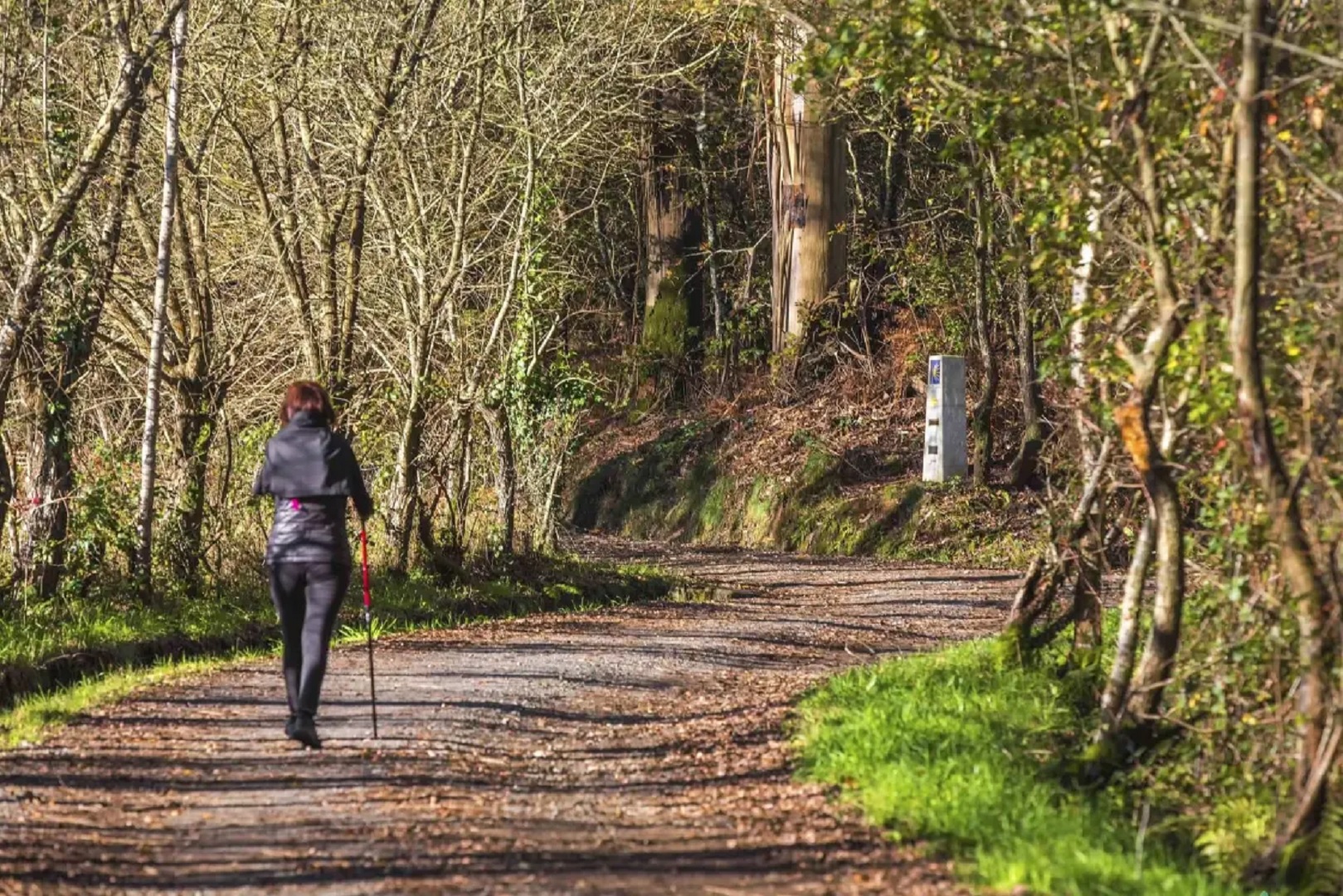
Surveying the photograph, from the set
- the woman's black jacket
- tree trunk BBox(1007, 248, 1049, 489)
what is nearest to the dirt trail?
the woman's black jacket

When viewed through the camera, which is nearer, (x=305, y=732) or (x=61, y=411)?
(x=305, y=732)

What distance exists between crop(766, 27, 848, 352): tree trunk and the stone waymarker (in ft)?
14.2

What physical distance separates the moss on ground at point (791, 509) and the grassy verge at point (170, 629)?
5.94 meters

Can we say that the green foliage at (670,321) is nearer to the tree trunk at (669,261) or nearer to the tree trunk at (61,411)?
the tree trunk at (669,261)

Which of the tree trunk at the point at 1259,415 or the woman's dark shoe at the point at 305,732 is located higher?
the tree trunk at the point at 1259,415

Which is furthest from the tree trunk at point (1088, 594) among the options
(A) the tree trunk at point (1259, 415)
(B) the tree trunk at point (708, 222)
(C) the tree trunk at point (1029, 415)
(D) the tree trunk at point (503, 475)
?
(B) the tree trunk at point (708, 222)

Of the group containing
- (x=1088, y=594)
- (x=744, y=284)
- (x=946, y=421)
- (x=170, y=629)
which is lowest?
(x=170, y=629)

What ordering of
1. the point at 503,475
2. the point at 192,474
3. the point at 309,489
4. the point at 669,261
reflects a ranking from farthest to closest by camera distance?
1. the point at 669,261
2. the point at 503,475
3. the point at 192,474
4. the point at 309,489

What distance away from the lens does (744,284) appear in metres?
35.4

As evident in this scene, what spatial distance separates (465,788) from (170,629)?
6.59 metres

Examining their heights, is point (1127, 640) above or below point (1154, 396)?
below

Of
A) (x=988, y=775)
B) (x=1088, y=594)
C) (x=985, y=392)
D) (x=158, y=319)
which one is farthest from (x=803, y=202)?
(x=988, y=775)

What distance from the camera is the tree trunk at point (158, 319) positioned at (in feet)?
50.6

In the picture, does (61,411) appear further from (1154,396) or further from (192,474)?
(1154,396)
